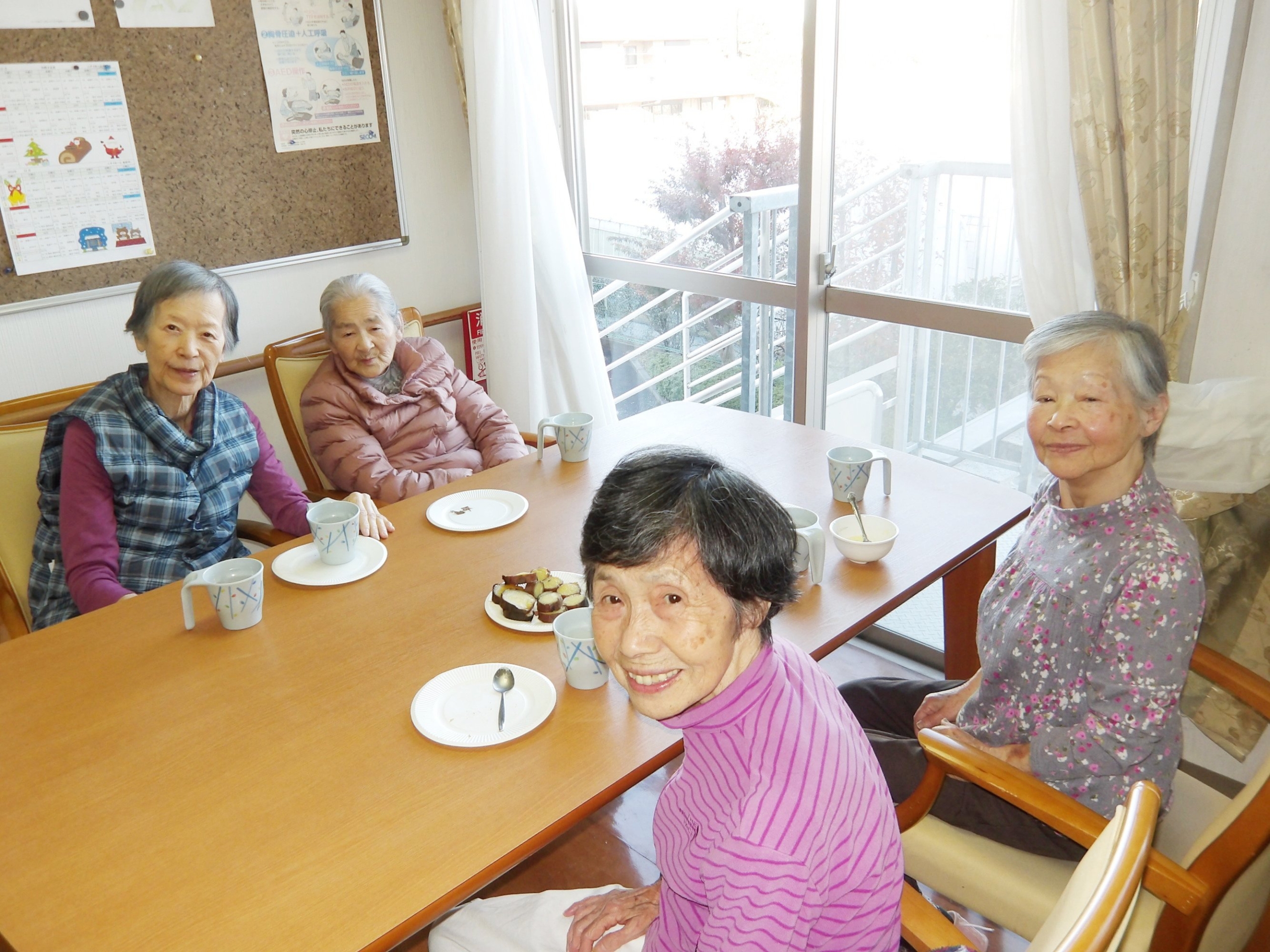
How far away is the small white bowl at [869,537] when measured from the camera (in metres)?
1.65

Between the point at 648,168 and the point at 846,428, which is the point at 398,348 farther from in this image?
the point at 846,428

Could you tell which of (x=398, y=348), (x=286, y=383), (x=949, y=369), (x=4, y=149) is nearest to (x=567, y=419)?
(x=398, y=348)

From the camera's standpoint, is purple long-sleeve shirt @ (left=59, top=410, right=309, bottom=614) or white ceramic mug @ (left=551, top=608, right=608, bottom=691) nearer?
white ceramic mug @ (left=551, top=608, right=608, bottom=691)

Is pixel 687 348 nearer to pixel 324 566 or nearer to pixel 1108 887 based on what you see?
pixel 324 566

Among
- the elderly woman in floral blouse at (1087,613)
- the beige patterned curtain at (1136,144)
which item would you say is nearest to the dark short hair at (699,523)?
the elderly woman in floral blouse at (1087,613)

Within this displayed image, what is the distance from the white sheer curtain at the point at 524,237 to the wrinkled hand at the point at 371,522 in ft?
4.90

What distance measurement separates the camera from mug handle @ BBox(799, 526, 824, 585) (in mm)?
1582

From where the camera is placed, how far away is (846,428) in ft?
9.74

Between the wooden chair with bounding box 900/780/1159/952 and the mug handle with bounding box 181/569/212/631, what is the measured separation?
129 cm

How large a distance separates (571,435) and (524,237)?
1.28 meters

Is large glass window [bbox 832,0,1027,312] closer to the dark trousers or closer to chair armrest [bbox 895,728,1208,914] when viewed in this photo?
the dark trousers

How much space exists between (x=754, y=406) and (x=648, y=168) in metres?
0.90

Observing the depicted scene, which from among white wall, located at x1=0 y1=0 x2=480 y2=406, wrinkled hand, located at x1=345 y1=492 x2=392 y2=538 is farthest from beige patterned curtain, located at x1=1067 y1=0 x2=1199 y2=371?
white wall, located at x1=0 y1=0 x2=480 y2=406

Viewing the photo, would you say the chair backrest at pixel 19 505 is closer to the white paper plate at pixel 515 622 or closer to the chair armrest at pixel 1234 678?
the white paper plate at pixel 515 622
